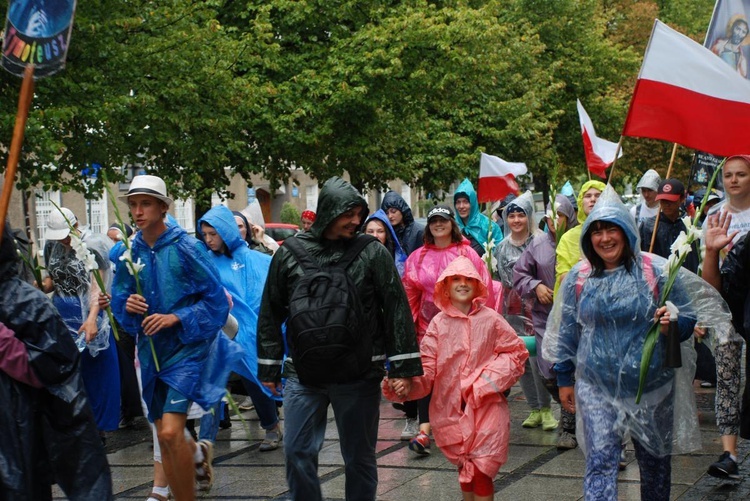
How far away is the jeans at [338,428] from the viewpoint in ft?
18.8

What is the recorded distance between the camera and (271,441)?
9078mm

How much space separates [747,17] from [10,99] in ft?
34.7

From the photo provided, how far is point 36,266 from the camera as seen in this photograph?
30.4ft

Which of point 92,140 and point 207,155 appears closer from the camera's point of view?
point 92,140

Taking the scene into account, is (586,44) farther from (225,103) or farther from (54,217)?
(54,217)

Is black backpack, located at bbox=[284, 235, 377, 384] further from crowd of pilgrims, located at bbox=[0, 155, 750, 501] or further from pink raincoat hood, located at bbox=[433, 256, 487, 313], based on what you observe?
pink raincoat hood, located at bbox=[433, 256, 487, 313]

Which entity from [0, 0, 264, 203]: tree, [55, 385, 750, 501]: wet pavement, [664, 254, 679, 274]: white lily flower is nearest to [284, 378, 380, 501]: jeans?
[55, 385, 750, 501]: wet pavement

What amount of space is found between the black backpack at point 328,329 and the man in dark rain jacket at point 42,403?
120 cm

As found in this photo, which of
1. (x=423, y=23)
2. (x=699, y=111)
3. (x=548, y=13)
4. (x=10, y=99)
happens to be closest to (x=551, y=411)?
(x=699, y=111)

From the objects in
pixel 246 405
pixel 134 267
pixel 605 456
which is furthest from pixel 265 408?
pixel 605 456

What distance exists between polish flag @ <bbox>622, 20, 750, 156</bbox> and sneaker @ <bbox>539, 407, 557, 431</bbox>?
2882mm

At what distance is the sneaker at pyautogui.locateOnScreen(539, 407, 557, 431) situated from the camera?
9.35m

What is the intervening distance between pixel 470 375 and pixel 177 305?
1656 mm

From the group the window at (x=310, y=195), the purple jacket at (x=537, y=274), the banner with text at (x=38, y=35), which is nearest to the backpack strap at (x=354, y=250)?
the banner with text at (x=38, y=35)
